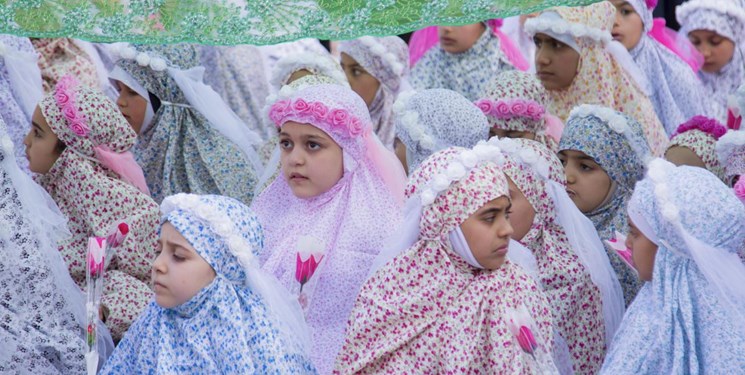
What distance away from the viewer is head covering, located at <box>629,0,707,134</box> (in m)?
7.34

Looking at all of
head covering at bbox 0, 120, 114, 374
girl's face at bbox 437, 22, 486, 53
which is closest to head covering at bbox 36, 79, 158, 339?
head covering at bbox 0, 120, 114, 374

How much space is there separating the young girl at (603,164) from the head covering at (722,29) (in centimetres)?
219

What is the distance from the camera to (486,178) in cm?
468

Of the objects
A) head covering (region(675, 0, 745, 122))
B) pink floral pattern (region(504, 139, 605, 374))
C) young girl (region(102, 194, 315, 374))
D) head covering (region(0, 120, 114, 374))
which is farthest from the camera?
head covering (region(675, 0, 745, 122))

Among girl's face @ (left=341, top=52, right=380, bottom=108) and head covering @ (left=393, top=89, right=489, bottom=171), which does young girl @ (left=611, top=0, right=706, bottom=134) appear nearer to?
girl's face @ (left=341, top=52, right=380, bottom=108)

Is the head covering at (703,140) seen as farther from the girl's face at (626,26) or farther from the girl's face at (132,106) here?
the girl's face at (132,106)

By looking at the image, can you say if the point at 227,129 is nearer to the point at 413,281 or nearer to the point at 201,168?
the point at 201,168

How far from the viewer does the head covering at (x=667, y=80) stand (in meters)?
7.34

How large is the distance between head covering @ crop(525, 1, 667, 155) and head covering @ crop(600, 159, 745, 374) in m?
2.31

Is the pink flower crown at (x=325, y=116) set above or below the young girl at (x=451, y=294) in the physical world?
above

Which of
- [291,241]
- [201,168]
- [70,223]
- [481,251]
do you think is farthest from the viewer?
[201,168]

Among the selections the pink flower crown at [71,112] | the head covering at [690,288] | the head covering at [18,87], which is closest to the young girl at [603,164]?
the head covering at [690,288]

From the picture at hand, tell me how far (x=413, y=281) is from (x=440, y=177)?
1.23ft

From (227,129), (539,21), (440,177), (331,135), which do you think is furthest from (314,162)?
(539,21)
